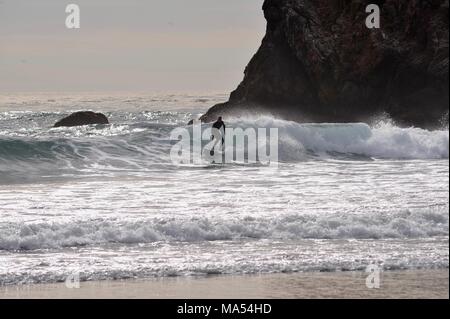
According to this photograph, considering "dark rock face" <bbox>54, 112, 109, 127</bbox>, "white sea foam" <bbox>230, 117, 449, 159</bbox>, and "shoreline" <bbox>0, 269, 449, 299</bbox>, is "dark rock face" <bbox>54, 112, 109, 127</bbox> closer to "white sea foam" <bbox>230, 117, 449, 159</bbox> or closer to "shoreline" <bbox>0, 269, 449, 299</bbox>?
"white sea foam" <bbox>230, 117, 449, 159</bbox>

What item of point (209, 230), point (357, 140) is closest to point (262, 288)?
point (209, 230)

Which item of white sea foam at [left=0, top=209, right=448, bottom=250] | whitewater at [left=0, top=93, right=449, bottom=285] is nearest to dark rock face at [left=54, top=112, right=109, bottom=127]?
whitewater at [left=0, top=93, right=449, bottom=285]

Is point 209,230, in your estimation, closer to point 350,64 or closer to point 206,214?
point 206,214

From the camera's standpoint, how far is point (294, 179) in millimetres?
22188

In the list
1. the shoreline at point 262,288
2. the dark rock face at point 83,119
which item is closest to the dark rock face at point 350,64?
the dark rock face at point 83,119

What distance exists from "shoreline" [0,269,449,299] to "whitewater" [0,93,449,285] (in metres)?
0.35

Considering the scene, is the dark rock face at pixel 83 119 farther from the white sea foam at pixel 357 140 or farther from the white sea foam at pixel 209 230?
the white sea foam at pixel 209 230

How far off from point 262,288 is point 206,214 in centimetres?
524

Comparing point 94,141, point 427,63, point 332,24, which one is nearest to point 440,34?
point 427,63

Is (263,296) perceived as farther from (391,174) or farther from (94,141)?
(94,141)

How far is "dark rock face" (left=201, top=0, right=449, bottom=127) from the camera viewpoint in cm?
4025

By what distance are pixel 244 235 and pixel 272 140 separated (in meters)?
17.2

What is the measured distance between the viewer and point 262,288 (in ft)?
36.6

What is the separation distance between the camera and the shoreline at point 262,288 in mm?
10750
